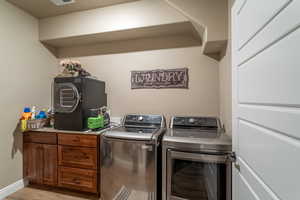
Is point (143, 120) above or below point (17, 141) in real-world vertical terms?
above

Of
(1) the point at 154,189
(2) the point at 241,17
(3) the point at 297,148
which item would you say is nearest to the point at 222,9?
(2) the point at 241,17

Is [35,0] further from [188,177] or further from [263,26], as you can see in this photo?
[188,177]

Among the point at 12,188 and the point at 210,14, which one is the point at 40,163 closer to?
the point at 12,188

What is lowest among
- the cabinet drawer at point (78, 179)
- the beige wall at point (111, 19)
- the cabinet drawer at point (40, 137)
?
the cabinet drawer at point (78, 179)

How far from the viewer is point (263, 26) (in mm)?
717

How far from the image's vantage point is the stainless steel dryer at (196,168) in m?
1.29

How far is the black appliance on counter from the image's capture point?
190 centimetres

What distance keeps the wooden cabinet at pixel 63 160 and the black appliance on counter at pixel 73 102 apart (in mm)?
165

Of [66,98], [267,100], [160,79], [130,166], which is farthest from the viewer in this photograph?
[160,79]

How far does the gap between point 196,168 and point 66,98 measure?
1.91 metres

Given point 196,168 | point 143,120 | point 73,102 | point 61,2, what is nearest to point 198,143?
point 196,168

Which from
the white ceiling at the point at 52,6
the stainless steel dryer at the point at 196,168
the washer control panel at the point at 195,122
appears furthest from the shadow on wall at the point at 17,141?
the washer control panel at the point at 195,122

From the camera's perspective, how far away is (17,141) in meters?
2.05

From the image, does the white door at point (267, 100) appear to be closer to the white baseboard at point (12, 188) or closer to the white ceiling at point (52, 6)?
the white ceiling at point (52, 6)
